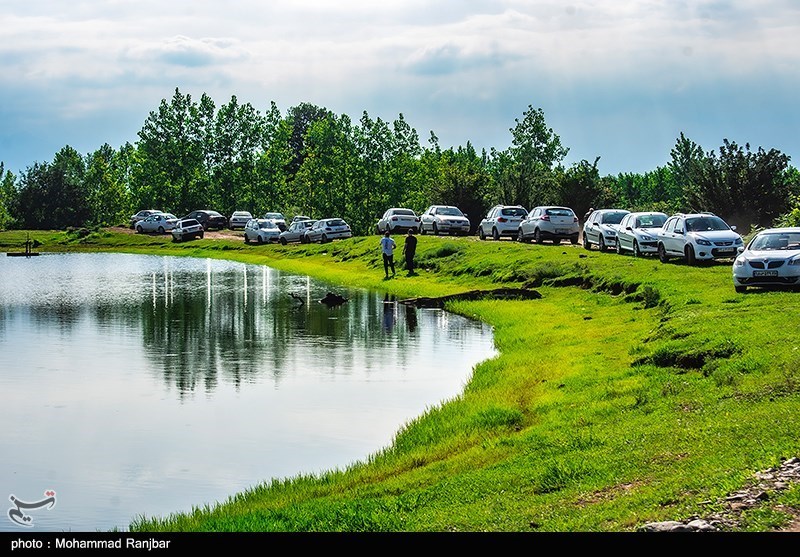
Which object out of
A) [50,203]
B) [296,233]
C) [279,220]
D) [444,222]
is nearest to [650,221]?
[444,222]

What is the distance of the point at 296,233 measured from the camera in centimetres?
8294

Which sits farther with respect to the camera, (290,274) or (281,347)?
(290,274)

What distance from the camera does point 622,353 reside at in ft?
78.7

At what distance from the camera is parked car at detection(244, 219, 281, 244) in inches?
3420

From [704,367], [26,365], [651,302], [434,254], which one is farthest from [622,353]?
[434,254]

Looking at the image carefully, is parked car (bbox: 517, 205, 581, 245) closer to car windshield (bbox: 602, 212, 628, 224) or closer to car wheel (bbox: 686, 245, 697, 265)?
car windshield (bbox: 602, 212, 628, 224)

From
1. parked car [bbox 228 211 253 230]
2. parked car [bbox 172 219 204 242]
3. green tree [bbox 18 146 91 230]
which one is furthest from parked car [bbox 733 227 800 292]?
green tree [bbox 18 146 91 230]

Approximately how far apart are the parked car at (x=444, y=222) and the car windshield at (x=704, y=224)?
2777 centimetres

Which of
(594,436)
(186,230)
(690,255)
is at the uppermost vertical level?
(690,255)

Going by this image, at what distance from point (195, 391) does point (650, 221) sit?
88.9 ft

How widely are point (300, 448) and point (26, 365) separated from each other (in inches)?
492

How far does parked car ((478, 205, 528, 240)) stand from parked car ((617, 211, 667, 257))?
13.0 metres

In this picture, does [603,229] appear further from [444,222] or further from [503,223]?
[444,222]
